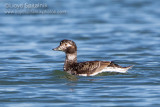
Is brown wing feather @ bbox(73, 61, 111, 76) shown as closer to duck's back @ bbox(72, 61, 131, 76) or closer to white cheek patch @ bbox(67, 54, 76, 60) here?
duck's back @ bbox(72, 61, 131, 76)

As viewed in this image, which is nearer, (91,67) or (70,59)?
(91,67)

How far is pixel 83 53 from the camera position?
20172 millimetres

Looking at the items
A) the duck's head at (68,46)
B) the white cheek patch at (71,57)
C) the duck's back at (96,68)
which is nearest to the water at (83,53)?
the duck's back at (96,68)

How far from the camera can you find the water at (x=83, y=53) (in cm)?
1270

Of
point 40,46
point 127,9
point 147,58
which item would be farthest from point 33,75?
point 127,9

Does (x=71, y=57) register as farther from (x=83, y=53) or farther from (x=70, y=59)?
(x=83, y=53)

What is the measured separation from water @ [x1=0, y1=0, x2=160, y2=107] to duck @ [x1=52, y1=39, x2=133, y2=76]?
217 millimetres

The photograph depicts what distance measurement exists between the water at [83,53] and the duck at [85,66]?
217 millimetres

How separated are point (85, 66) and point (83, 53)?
5.13 metres

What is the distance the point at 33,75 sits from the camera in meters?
15.5

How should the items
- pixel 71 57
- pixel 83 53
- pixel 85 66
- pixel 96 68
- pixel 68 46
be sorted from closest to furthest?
pixel 96 68 < pixel 85 66 < pixel 68 46 < pixel 71 57 < pixel 83 53

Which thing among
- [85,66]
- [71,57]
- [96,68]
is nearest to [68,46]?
[71,57]

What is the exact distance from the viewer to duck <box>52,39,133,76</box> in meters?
14.8

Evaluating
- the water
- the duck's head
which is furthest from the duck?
the water
